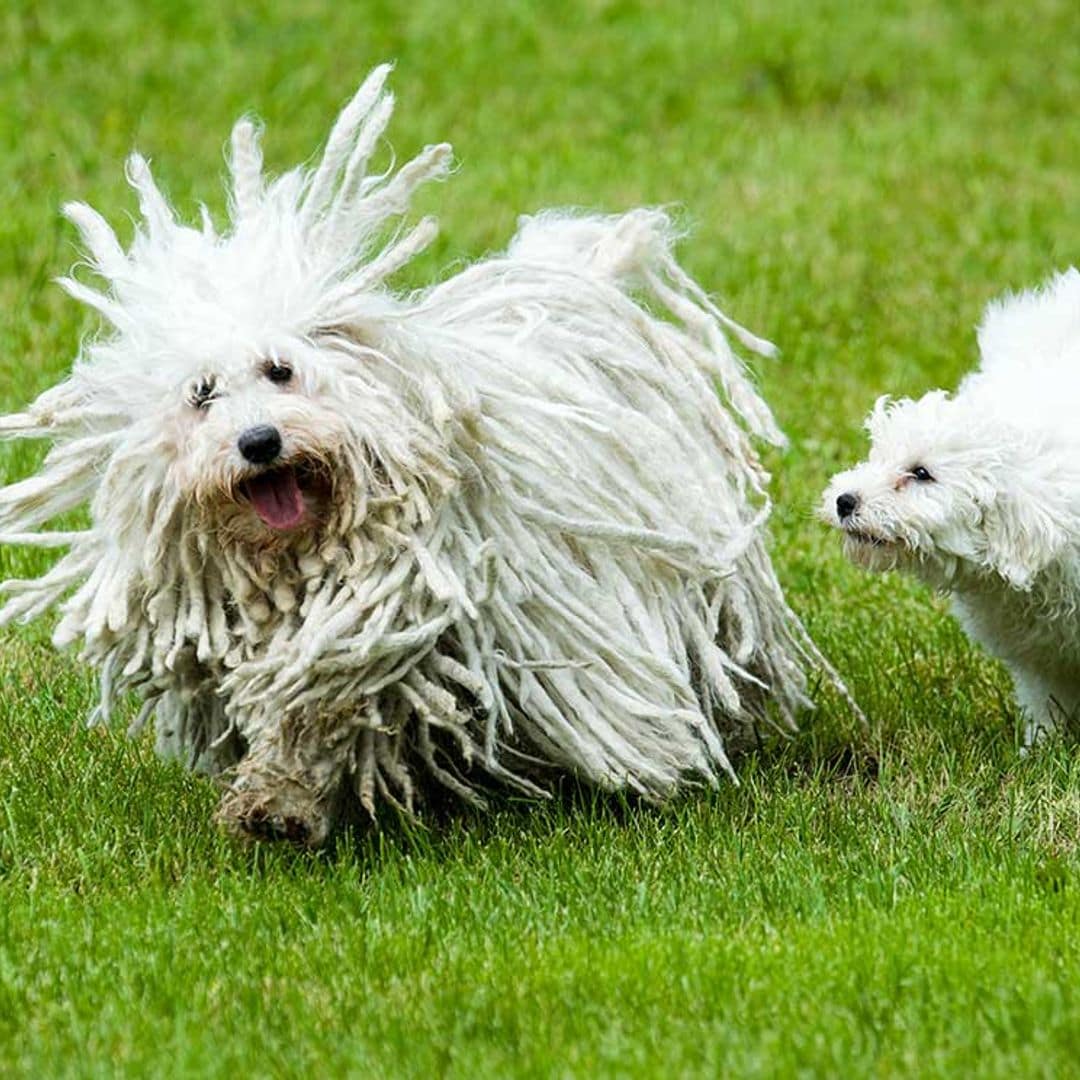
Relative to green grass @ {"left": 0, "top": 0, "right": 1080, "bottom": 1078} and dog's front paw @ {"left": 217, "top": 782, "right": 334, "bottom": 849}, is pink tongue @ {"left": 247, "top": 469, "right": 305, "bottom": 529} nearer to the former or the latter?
dog's front paw @ {"left": 217, "top": 782, "right": 334, "bottom": 849}

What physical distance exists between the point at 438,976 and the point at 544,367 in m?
1.39

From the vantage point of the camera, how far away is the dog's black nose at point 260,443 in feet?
14.7

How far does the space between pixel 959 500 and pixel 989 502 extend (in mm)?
63

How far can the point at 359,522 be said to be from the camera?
15.4 ft

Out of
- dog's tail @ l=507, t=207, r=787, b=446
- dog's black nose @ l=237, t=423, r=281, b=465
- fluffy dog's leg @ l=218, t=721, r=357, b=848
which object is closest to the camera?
dog's black nose @ l=237, t=423, r=281, b=465

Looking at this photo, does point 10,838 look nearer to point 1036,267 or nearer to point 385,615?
point 385,615

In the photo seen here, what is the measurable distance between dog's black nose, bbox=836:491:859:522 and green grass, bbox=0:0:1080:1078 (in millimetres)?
582

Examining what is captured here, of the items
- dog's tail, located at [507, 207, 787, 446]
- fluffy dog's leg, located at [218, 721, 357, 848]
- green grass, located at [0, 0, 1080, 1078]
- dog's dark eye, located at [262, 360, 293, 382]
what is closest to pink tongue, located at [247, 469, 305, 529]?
dog's dark eye, located at [262, 360, 293, 382]

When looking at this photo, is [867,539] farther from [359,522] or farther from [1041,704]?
[359,522]

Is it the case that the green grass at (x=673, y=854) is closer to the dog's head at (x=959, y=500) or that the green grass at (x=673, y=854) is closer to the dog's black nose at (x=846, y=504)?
the dog's head at (x=959, y=500)

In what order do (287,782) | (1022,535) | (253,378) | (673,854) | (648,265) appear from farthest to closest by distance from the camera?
1. (648,265)
2. (1022,535)
3. (673,854)
4. (287,782)
5. (253,378)

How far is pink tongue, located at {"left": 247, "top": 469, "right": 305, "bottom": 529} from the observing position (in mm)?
4609

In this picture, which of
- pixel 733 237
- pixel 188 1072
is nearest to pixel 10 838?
pixel 188 1072

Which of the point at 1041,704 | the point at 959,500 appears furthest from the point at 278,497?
the point at 1041,704
